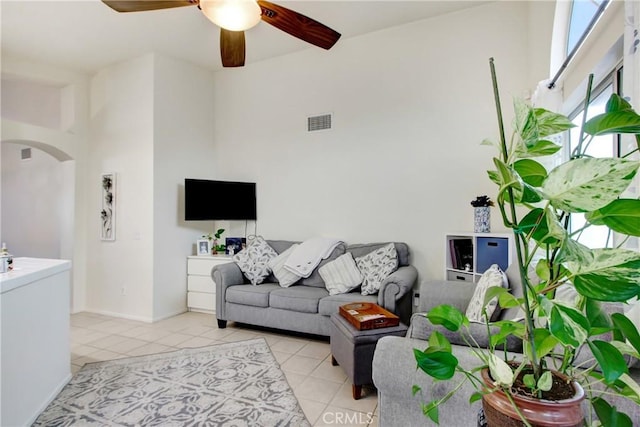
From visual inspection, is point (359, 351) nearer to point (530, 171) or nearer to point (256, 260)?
point (530, 171)

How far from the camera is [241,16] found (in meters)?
2.01

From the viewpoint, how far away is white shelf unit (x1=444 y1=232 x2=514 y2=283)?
9.49 ft

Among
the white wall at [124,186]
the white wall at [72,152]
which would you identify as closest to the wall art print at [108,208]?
the white wall at [124,186]

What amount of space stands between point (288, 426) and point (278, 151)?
130 inches

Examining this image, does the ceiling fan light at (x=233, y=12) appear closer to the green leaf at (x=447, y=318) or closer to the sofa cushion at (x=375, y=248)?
the green leaf at (x=447, y=318)

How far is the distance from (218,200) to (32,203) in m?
3.75

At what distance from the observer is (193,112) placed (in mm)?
4586

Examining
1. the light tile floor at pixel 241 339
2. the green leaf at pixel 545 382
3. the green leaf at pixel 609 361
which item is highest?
the green leaf at pixel 609 361

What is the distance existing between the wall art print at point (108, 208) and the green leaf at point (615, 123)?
4.90m

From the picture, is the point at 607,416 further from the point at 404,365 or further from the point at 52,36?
the point at 52,36

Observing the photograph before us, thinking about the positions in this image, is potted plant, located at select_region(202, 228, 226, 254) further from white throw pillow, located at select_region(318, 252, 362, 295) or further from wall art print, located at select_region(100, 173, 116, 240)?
A: white throw pillow, located at select_region(318, 252, 362, 295)

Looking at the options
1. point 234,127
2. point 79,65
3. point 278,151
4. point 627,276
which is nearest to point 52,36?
point 79,65

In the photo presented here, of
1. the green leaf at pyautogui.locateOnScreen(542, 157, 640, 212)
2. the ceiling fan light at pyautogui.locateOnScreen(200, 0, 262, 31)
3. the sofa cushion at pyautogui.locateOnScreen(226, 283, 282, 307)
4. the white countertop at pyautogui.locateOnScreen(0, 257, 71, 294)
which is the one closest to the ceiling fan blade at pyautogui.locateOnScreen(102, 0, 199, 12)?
the ceiling fan light at pyautogui.locateOnScreen(200, 0, 262, 31)

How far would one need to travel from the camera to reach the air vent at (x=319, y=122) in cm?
411
